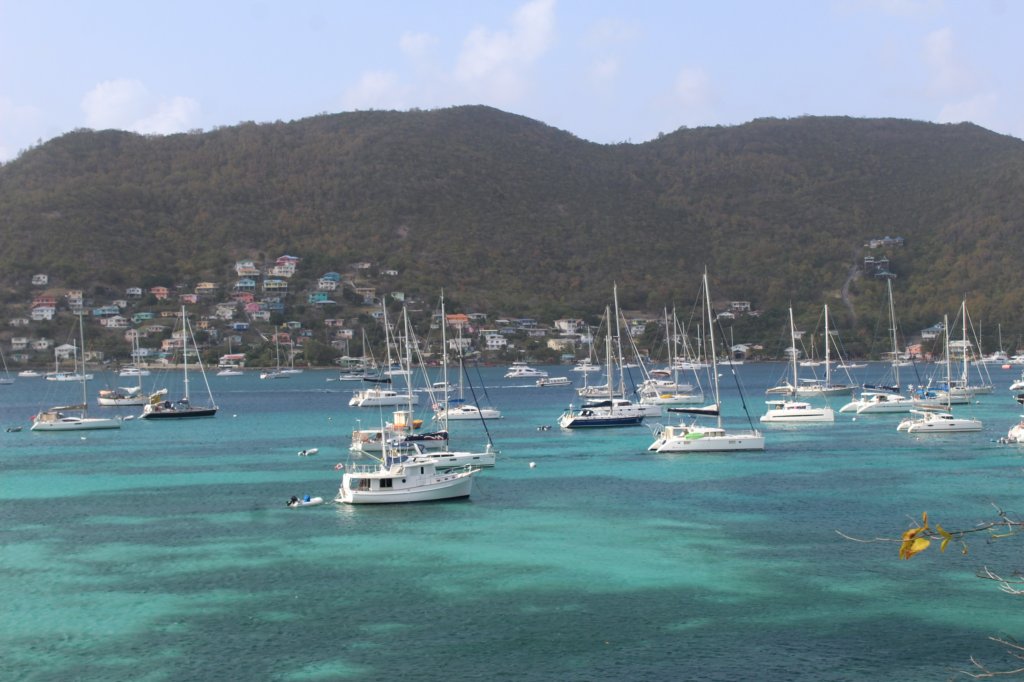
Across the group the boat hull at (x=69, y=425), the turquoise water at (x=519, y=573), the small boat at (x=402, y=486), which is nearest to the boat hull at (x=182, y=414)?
the boat hull at (x=69, y=425)

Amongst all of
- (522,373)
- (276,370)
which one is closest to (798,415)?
(522,373)

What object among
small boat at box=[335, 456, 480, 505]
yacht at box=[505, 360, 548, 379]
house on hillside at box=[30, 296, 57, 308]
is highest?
house on hillside at box=[30, 296, 57, 308]

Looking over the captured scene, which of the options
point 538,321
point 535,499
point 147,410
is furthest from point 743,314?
point 535,499

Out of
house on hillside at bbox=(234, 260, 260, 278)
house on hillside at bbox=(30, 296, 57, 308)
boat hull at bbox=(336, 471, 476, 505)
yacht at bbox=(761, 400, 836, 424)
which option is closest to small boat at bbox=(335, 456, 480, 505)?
boat hull at bbox=(336, 471, 476, 505)

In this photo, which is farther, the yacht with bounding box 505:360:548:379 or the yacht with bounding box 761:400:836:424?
the yacht with bounding box 505:360:548:379

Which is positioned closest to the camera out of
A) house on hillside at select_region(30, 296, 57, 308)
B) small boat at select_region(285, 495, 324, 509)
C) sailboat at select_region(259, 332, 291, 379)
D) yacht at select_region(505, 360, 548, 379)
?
small boat at select_region(285, 495, 324, 509)

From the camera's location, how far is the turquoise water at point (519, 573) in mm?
23078

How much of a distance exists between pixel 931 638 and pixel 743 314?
177541 mm

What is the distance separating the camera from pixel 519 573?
29875 millimetres

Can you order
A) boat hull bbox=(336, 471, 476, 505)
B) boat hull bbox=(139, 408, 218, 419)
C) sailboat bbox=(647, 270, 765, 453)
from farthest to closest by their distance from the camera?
boat hull bbox=(139, 408, 218, 419)
sailboat bbox=(647, 270, 765, 453)
boat hull bbox=(336, 471, 476, 505)

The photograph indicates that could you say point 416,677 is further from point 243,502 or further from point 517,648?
point 243,502

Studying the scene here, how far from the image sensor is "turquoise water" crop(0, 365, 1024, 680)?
75.7ft

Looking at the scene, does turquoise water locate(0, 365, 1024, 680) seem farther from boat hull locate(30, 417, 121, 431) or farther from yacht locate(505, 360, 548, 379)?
yacht locate(505, 360, 548, 379)

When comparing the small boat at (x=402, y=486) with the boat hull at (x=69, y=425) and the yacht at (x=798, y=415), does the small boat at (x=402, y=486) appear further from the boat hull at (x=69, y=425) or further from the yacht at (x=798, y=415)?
the boat hull at (x=69, y=425)
